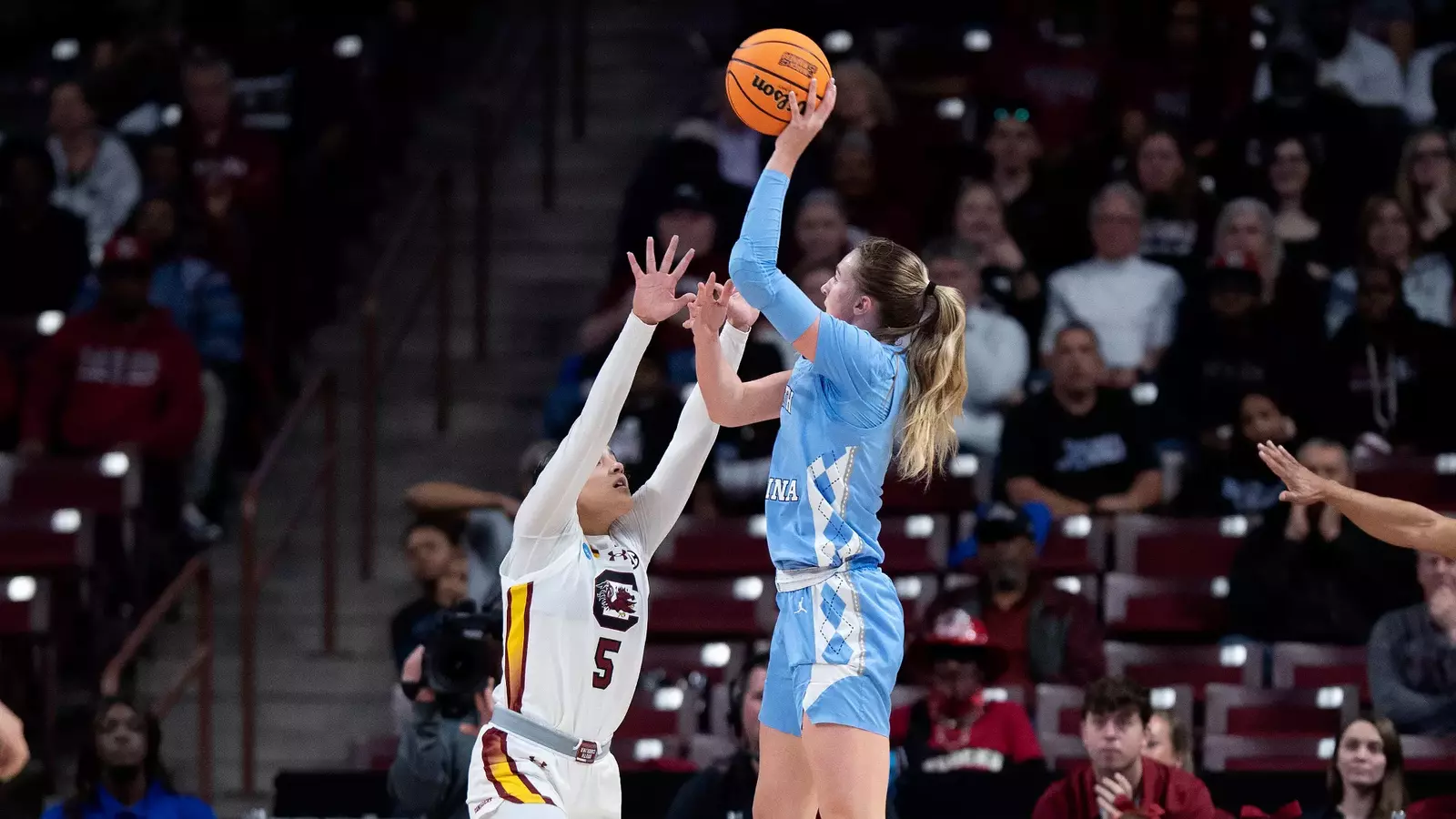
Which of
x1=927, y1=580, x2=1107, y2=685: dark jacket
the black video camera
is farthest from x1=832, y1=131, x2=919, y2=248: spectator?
the black video camera

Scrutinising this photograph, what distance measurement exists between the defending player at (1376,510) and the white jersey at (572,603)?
6.39ft

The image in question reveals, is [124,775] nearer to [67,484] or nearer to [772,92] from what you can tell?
[67,484]

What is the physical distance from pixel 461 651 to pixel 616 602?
133 cm

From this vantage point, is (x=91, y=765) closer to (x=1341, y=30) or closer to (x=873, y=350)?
(x=873, y=350)

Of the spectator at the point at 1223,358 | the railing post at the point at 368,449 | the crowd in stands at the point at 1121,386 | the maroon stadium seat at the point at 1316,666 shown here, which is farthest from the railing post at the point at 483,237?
the maroon stadium seat at the point at 1316,666

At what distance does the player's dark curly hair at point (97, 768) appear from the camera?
9.35m

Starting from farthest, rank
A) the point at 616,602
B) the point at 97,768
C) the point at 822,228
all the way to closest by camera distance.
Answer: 1. the point at 822,228
2. the point at 97,768
3. the point at 616,602

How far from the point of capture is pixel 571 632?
22.5 ft

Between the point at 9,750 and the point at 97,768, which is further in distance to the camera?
the point at 97,768

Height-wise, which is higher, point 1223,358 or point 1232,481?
point 1223,358

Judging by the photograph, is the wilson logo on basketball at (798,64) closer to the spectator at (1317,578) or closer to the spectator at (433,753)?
the spectator at (433,753)

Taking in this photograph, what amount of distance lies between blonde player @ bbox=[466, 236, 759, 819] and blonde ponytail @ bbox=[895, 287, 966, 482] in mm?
563

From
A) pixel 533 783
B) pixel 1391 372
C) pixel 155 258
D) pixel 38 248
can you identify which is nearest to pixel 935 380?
A: pixel 533 783

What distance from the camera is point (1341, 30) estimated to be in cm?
1388
